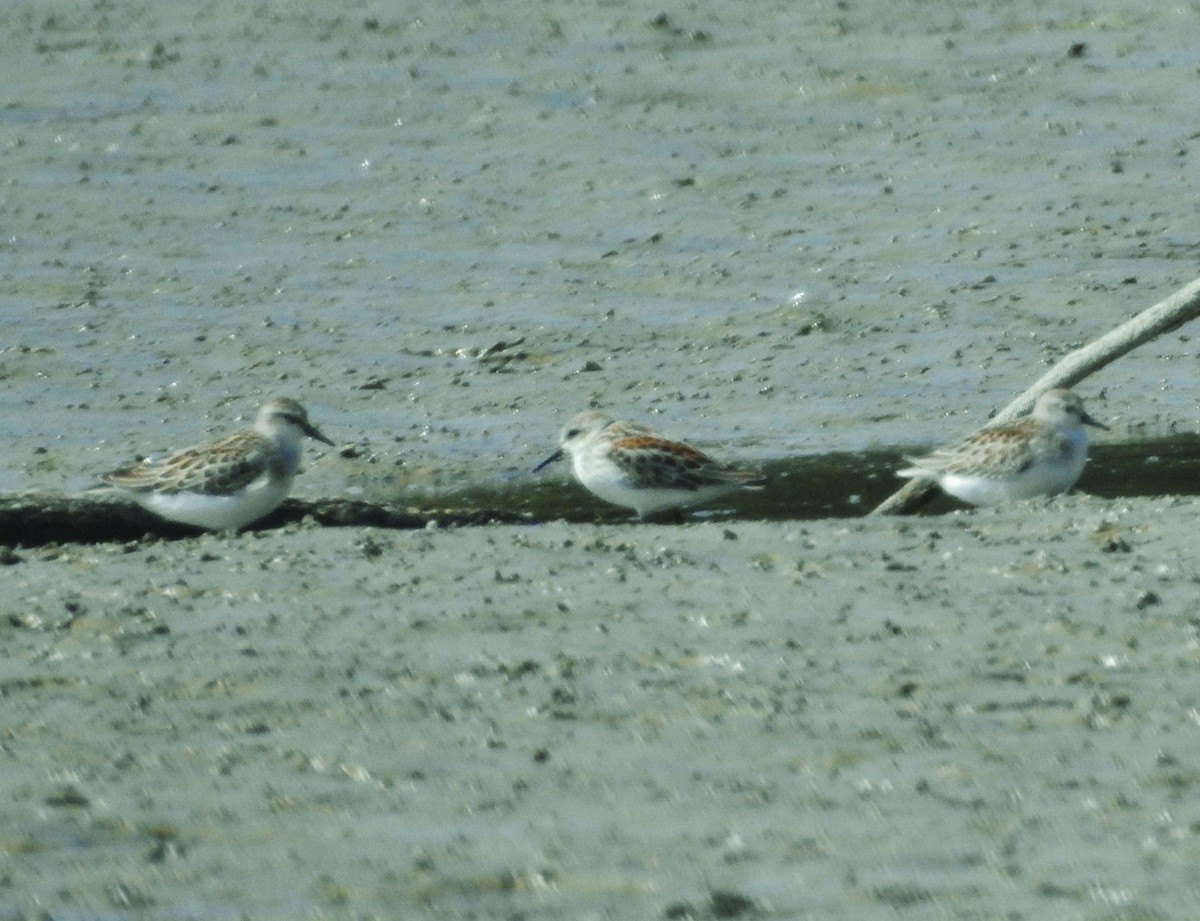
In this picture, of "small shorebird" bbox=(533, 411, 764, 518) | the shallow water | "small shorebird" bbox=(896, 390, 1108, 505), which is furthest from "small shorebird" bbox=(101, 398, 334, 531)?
"small shorebird" bbox=(896, 390, 1108, 505)

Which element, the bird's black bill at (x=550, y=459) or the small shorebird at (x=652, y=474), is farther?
the bird's black bill at (x=550, y=459)

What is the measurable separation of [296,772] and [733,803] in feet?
3.67

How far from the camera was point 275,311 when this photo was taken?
15.1m

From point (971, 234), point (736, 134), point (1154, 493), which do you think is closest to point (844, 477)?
point (1154, 493)

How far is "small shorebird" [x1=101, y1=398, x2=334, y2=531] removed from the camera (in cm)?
992

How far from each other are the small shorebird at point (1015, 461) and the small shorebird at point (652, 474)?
817 millimetres

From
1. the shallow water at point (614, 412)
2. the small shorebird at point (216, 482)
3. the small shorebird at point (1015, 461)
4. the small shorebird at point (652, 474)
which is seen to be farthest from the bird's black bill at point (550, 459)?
the small shorebird at point (1015, 461)

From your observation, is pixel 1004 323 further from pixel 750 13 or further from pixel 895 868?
→ pixel 895 868

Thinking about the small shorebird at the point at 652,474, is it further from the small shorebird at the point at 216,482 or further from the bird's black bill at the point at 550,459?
the small shorebird at the point at 216,482

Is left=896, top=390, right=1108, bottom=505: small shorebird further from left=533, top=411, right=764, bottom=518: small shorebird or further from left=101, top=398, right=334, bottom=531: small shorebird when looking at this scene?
left=101, top=398, right=334, bottom=531: small shorebird

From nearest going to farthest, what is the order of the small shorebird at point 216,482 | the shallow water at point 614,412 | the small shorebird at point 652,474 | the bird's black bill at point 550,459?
the shallow water at point 614,412 < the small shorebird at point 216,482 < the small shorebird at point 652,474 < the bird's black bill at point 550,459

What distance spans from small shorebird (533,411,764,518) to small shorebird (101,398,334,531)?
1.40 m

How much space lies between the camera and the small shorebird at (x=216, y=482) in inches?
391

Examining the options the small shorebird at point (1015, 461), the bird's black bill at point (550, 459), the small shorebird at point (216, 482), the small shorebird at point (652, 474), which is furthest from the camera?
the bird's black bill at point (550, 459)
